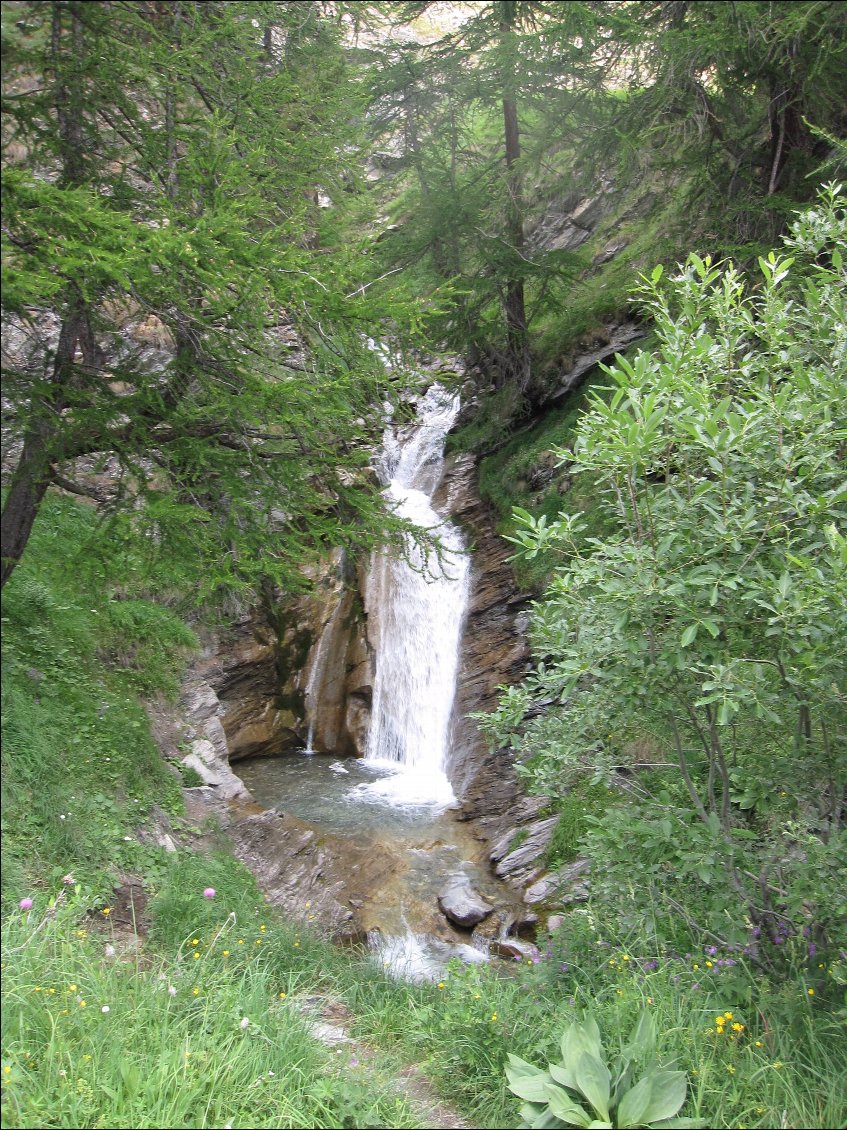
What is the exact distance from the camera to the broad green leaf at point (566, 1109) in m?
3.32

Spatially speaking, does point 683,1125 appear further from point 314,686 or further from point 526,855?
point 314,686

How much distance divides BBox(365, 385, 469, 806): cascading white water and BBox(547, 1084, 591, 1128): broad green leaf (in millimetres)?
8405

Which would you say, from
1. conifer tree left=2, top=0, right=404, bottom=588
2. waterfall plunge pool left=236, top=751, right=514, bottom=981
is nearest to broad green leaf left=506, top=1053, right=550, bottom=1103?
waterfall plunge pool left=236, top=751, right=514, bottom=981

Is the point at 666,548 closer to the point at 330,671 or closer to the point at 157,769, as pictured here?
the point at 157,769

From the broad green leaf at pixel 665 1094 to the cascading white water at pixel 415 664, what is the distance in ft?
27.9

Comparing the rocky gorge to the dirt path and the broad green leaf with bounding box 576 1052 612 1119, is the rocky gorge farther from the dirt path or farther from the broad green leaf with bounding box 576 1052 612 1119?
the broad green leaf with bounding box 576 1052 612 1119

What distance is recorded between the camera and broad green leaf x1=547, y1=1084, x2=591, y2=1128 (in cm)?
332

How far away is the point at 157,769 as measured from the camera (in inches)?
298

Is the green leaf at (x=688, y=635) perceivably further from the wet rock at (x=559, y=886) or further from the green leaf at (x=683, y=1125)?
the wet rock at (x=559, y=886)

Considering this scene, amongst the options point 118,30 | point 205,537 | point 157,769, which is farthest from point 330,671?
point 118,30

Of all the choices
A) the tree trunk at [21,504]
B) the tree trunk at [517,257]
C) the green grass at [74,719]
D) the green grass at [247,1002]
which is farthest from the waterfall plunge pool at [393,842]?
the tree trunk at [517,257]

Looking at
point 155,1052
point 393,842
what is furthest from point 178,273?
point 393,842

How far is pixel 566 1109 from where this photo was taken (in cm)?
336

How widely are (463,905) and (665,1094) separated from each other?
5448 millimetres
